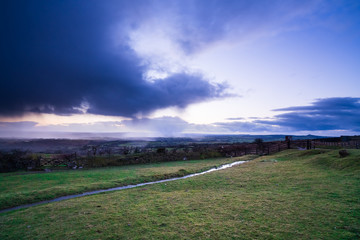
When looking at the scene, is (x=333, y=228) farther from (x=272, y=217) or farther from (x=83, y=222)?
(x=83, y=222)

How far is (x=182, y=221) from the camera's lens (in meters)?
9.12

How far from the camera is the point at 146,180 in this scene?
24.3 metres

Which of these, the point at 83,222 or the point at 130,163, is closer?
the point at 83,222

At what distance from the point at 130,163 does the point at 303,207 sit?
39186mm

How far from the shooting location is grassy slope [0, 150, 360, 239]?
7.70 meters

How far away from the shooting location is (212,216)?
9.52 meters

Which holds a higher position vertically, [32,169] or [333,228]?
[333,228]

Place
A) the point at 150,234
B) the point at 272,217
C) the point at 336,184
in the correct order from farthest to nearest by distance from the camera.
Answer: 1. the point at 336,184
2. the point at 272,217
3. the point at 150,234

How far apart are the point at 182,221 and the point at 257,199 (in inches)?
220

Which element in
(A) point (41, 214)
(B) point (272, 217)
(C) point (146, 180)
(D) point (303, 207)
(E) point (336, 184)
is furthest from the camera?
(C) point (146, 180)

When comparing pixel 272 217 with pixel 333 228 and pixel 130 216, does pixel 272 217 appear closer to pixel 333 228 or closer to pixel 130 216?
pixel 333 228

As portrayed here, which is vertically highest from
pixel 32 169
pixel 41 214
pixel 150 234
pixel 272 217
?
pixel 272 217

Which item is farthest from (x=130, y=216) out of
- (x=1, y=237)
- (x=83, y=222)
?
(x=1, y=237)

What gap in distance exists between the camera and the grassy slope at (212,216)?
7697 millimetres
